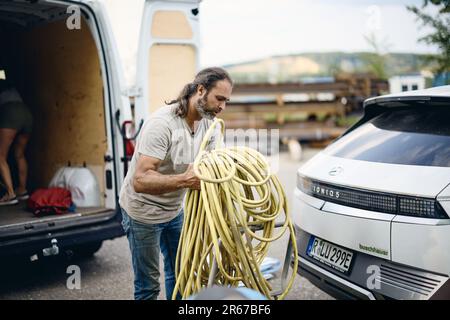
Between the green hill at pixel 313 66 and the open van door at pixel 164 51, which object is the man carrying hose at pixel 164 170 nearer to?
the open van door at pixel 164 51

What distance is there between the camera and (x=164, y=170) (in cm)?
Result: 290

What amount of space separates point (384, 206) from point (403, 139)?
0.51m

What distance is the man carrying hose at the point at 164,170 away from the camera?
271cm

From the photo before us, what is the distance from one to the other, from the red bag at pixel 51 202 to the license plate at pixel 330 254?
2695mm

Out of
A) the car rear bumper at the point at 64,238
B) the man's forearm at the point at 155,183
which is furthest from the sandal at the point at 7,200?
the man's forearm at the point at 155,183

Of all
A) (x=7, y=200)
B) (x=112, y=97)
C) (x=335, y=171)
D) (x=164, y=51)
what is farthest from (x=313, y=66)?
(x=335, y=171)

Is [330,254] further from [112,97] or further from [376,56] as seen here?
[376,56]

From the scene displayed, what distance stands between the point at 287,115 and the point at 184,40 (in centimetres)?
1048

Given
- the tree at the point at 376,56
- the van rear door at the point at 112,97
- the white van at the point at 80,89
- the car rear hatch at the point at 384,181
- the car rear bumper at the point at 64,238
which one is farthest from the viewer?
the tree at the point at 376,56

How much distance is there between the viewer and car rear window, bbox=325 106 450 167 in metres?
2.79

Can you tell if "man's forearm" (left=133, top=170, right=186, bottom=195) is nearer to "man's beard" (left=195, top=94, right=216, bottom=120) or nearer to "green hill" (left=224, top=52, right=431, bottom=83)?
"man's beard" (left=195, top=94, right=216, bottom=120)

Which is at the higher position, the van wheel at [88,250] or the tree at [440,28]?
the tree at [440,28]

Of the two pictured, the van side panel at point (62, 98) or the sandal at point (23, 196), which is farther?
the sandal at point (23, 196)

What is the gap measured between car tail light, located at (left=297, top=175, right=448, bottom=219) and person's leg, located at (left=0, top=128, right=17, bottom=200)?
384cm
